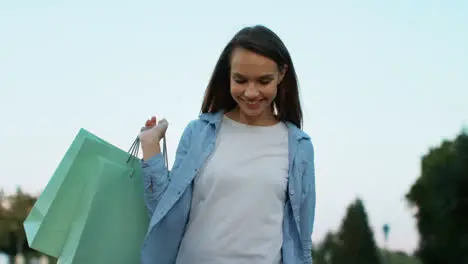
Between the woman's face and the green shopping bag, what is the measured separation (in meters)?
0.56

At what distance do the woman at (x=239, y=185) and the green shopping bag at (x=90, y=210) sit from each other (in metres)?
0.10

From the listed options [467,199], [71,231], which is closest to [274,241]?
[71,231]

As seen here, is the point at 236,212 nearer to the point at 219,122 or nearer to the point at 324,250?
the point at 219,122

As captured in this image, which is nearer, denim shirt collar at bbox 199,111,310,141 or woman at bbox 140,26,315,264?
woman at bbox 140,26,315,264

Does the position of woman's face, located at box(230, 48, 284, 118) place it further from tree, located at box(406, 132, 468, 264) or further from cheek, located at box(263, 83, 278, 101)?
tree, located at box(406, 132, 468, 264)

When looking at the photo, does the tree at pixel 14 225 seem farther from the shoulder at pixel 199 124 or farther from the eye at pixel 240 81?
the eye at pixel 240 81

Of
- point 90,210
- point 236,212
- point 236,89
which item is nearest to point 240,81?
point 236,89

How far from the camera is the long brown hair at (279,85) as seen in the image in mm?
3031

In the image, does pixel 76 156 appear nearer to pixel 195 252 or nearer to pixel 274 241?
pixel 195 252

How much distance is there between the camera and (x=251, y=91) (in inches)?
114

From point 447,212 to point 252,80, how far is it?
73.8ft

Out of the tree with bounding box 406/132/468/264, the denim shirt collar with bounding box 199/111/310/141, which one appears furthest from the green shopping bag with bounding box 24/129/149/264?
the tree with bounding box 406/132/468/264

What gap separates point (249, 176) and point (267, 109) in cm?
38

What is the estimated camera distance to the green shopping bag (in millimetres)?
2893
